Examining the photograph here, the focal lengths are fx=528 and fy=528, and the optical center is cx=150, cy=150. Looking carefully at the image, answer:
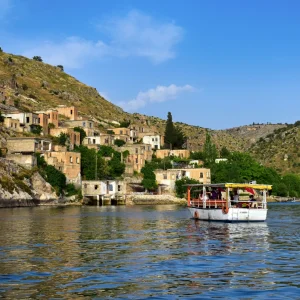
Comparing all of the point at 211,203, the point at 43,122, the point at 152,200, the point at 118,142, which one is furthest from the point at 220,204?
the point at 118,142

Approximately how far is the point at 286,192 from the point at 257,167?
18.0m

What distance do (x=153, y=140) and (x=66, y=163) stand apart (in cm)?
4689

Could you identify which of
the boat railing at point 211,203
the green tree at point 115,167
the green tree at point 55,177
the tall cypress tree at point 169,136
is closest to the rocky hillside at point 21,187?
the green tree at point 55,177

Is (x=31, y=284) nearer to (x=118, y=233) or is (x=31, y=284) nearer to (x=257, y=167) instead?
(x=118, y=233)

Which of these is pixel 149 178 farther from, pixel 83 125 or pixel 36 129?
pixel 36 129

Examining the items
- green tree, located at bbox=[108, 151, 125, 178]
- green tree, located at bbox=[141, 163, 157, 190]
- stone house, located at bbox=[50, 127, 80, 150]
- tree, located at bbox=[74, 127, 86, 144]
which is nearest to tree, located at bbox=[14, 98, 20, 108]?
tree, located at bbox=[74, 127, 86, 144]

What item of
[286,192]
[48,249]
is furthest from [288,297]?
[286,192]

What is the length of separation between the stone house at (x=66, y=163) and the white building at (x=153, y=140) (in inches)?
1728

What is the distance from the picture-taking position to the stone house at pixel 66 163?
97.8m

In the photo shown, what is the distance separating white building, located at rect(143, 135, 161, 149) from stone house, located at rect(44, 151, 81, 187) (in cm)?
4390

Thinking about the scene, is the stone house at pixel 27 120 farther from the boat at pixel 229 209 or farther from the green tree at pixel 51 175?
the boat at pixel 229 209

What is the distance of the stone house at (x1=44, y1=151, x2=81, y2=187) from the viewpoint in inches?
3852

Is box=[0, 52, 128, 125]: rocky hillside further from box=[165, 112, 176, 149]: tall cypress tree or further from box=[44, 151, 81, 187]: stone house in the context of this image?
box=[44, 151, 81, 187]: stone house

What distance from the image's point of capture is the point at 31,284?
17562 millimetres
